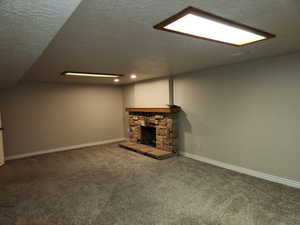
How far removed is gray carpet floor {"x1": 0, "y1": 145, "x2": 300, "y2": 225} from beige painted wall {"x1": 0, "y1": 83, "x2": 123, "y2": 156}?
4.04 feet

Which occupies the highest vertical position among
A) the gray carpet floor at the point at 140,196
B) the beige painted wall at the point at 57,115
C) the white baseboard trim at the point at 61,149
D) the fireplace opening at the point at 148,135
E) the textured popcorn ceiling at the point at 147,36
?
the textured popcorn ceiling at the point at 147,36

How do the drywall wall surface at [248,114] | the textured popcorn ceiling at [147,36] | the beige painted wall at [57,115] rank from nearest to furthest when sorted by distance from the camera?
the textured popcorn ceiling at [147,36] → the drywall wall surface at [248,114] → the beige painted wall at [57,115]

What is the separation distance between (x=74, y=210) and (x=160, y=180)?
153cm

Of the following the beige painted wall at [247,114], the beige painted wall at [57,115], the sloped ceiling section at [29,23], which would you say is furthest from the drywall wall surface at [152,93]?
the sloped ceiling section at [29,23]

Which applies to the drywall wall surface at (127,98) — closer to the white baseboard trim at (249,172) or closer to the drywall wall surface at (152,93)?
the drywall wall surface at (152,93)

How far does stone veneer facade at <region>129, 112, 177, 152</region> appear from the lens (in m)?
4.96

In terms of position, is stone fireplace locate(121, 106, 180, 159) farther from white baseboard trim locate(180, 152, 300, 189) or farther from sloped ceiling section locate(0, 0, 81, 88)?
sloped ceiling section locate(0, 0, 81, 88)

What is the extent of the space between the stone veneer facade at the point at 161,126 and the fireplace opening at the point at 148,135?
138 mm

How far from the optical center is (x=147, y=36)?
2.09 metres

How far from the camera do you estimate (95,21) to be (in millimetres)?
1668

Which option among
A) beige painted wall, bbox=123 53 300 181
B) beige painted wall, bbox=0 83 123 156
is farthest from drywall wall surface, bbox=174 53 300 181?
beige painted wall, bbox=0 83 123 156

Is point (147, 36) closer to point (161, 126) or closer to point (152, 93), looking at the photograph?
point (161, 126)

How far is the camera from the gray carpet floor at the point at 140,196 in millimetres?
2312

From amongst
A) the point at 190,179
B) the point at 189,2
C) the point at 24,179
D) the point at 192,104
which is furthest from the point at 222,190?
the point at 24,179
